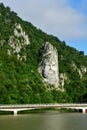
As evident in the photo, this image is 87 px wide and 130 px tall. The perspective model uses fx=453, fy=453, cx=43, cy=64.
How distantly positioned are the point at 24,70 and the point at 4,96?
42402mm

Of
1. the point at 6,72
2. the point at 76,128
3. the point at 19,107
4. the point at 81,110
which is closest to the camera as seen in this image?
the point at 76,128

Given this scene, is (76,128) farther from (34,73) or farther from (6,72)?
(34,73)

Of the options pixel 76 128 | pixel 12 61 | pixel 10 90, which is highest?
pixel 12 61

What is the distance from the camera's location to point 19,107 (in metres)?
129

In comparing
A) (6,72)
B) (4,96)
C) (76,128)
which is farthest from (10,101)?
(76,128)

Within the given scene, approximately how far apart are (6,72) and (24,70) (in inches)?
526

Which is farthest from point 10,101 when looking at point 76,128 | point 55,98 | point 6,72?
point 76,128

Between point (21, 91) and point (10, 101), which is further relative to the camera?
point (21, 91)

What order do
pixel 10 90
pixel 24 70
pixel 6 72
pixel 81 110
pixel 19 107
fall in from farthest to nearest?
pixel 24 70 < pixel 6 72 < pixel 10 90 < pixel 81 110 < pixel 19 107

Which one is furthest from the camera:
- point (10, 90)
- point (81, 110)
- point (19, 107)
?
point (10, 90)

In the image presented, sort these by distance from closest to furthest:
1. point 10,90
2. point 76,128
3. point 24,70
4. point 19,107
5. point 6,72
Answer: point 76,128 → point 19,107 → point 10,90 → point 6,72 → point 24,70

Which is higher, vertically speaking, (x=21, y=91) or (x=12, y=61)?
(x=12, y=61)

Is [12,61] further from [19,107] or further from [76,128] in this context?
[76,128]

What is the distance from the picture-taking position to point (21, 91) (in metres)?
164
